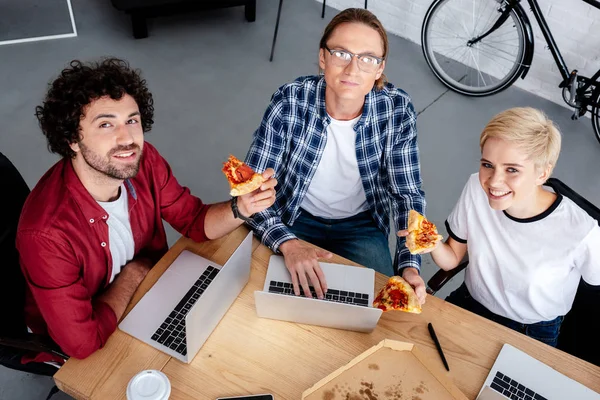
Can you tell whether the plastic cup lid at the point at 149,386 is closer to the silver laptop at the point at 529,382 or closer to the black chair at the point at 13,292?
the black chair at the point at 13,292

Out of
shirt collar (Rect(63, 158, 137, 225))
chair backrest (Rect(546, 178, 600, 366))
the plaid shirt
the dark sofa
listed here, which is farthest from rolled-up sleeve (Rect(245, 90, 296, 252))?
the dark sofa

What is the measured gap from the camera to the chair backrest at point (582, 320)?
1.89m

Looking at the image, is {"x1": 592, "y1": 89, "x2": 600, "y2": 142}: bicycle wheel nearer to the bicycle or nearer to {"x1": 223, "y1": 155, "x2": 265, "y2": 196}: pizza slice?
the bicycle

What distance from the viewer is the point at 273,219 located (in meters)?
2.02

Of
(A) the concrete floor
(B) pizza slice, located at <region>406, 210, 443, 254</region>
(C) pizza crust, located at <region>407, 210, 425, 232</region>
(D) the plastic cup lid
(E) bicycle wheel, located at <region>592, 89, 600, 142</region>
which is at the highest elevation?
(C) pizza crust, located at <region>407, 210, 425, 232</region>

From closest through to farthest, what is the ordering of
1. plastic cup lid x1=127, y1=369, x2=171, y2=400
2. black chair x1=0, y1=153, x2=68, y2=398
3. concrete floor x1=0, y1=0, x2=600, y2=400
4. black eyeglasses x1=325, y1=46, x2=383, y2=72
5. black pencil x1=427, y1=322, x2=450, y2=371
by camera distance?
plastic cup lid x1=127, y1=369, x2=171, y2=400 → black pencil x1=427, y1=322, x2=450, y2=371 → black chair x1=0, y1=153, x2=68, y2=398 → black eyeglasses x1=325, y1=46, x2=383, y2=72 → concrete floor x1=0, y1=0, x2=600, y2=400

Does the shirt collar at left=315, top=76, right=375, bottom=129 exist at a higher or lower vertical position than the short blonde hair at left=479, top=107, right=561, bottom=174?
lower

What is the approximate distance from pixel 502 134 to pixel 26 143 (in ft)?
10.1

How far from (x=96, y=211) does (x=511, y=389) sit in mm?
1381

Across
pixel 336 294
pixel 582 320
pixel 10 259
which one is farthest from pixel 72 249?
pixel 582 320

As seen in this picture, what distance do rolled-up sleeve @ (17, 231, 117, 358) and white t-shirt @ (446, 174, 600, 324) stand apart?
1.28m

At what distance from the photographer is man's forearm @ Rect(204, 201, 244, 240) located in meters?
1.90

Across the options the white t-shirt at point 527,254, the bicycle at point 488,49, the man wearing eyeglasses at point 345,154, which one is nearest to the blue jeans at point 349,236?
the man wearing eyeglasses at point 345,154

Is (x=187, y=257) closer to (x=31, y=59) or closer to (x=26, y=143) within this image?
(x=26, y=143)
